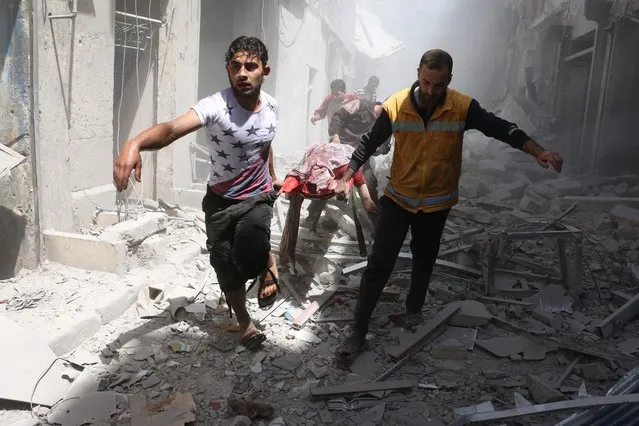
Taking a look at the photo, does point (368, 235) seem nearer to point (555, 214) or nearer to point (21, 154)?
point (555, 214)

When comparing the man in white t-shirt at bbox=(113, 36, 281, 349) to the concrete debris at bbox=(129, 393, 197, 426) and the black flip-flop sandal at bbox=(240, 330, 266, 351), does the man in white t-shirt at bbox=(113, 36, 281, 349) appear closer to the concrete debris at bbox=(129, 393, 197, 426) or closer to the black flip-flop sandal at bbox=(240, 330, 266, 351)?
the black flip-flop sandal at bbox=(240, 330, 266, 351)

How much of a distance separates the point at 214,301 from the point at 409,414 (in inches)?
91.1

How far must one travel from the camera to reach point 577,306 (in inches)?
204

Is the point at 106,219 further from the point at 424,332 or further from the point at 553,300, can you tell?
the point at 553,300

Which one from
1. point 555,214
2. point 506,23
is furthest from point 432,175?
point 506,23

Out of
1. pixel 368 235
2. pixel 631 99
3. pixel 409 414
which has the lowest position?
pixel 409 414

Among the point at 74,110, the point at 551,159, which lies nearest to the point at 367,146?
the point at 551,159

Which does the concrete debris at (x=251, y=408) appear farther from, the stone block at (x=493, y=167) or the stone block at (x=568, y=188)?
the stone block at (x=493, y=167)

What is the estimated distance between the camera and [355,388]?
3582mm

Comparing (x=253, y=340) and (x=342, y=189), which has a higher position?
(x=342, y=189)

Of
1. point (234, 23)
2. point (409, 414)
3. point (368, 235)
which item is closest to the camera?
point (409, 414)

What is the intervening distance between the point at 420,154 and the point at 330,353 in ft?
5.66

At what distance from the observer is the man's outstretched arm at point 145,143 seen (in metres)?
2.82

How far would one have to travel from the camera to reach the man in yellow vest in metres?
3.79
